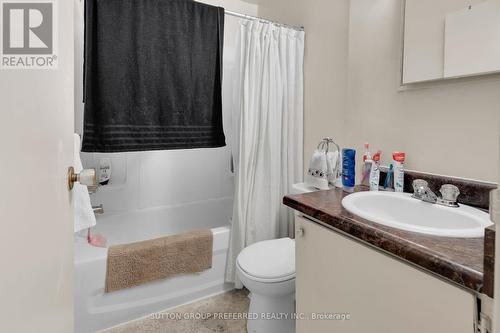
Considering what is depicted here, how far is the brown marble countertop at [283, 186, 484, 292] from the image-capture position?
0.66 meters

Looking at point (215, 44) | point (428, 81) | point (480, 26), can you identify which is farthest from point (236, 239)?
point (480, 26)

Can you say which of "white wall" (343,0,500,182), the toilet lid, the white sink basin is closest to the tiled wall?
the toilet lid

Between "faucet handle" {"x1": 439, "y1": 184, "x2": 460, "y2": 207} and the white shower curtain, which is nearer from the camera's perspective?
"faucet handle" {"x1": 439, "y1": 184, "x2": 460, "y2": 207}

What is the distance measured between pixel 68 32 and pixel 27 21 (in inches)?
12.4

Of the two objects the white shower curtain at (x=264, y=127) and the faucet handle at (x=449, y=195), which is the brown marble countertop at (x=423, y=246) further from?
the white shower curtain at (x=264, y=127)

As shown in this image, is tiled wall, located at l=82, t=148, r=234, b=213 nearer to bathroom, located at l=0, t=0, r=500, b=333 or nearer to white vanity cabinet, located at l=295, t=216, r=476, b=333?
bathroom, located at l=0, t=0, r=500, b=333

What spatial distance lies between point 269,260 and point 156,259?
71cm

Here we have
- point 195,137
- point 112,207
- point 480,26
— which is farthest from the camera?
point 112,207

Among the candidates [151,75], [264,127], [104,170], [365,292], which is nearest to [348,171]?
[365,292]

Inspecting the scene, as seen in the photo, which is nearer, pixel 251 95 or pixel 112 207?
pixel 251 95

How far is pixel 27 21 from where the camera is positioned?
468mm

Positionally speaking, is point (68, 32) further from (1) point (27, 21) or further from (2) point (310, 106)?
(2) point (310, 106)

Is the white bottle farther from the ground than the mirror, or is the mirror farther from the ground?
the mirror

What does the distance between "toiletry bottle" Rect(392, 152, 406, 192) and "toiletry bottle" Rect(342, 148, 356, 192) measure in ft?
0.61
